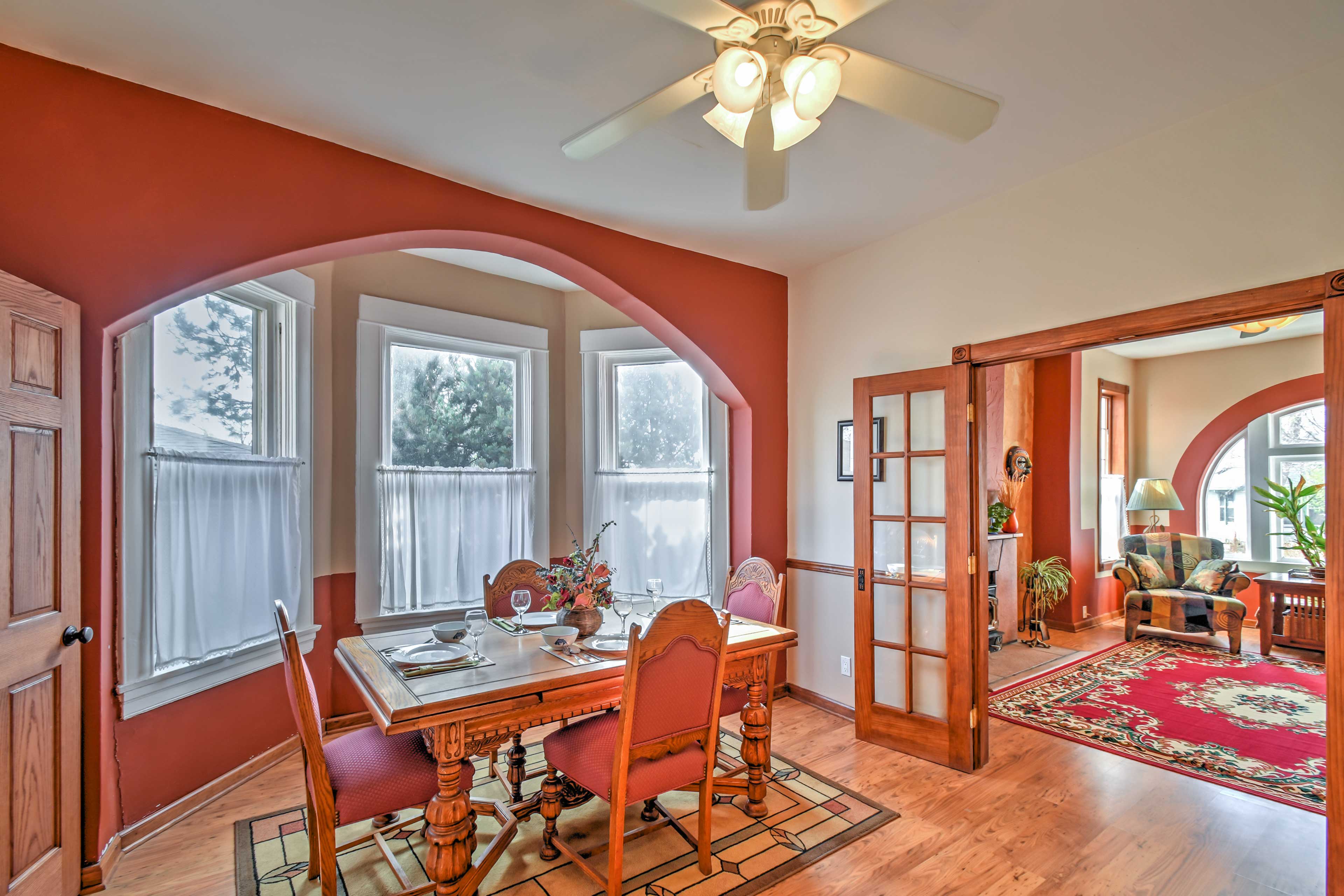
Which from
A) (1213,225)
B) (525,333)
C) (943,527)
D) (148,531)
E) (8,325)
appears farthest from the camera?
(525,333)

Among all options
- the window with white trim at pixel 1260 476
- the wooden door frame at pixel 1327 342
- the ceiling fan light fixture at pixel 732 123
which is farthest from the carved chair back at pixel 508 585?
the window with white trim at pixel 1260 476

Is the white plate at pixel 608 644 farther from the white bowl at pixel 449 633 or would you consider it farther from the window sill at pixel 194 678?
the window sill at pixel 194 678

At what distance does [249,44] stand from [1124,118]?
10.1 ft

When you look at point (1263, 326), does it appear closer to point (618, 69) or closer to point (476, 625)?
point (618, 69)

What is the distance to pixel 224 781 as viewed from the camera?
9.47 feet

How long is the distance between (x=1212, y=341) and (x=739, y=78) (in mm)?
7072

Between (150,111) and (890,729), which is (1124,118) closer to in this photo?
(890,729)

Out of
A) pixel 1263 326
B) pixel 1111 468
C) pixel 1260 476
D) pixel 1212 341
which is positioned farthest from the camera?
pixel 1111 468

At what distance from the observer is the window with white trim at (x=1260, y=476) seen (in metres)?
6.32

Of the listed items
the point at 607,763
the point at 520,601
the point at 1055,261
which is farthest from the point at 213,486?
the point at 1055,261

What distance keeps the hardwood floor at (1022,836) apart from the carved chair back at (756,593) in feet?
2.55

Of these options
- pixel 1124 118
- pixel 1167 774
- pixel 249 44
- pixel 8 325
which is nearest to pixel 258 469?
pixel 8 325

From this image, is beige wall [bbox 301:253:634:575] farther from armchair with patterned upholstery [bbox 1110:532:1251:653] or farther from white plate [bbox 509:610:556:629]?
armchair with patterned upholstery [bbox 1110:532:1251:653]

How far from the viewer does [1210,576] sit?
570 cm
